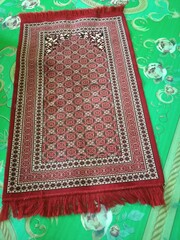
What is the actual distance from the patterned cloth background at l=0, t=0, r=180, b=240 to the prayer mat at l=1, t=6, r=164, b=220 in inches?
1.3

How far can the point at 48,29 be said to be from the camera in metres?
1.42

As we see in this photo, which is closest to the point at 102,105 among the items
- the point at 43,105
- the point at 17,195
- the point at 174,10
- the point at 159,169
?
the point at 43,105

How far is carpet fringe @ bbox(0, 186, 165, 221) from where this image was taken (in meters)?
0.92

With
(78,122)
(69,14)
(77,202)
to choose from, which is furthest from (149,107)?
(69,14)

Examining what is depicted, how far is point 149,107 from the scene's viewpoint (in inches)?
44.9

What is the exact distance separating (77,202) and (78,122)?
33 centimetres

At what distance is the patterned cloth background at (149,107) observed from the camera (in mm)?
885

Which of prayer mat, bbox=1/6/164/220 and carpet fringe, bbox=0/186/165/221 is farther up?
prayer mat, bbox=1/6/164/220

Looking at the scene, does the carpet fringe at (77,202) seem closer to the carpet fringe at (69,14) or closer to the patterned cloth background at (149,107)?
the patterned cloth background at (149,107)

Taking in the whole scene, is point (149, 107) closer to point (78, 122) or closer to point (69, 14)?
point (78, 122)

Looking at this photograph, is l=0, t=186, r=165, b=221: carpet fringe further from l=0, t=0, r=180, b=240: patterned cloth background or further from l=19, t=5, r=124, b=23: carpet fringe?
l=19, t=5, r=124, b=23: carpet fringe

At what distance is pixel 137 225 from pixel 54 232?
0.28m

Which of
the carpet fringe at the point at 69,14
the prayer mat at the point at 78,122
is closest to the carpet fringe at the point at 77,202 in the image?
the prayer mat at the point at 78,122

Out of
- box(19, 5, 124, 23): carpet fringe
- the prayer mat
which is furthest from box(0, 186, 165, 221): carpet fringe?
box(19, 5, 124, 23): carpet fringe
